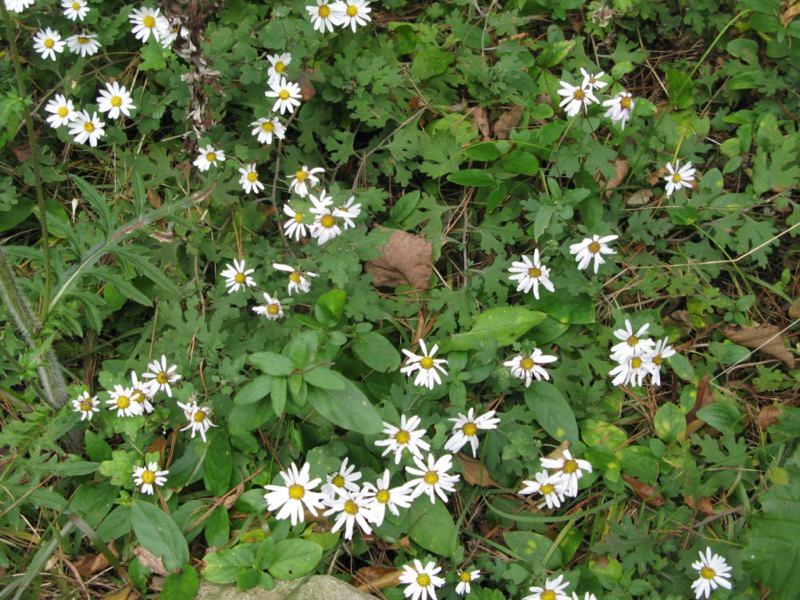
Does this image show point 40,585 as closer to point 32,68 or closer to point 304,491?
point 304,491

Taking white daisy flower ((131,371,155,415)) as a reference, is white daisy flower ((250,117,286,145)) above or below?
above

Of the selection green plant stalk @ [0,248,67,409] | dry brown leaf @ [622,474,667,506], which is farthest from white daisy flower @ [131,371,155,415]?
dry brown leaf @ [622,474,667,506]

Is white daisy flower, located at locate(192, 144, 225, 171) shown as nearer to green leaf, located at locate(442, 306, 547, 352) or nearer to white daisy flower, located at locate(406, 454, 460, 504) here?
green leaf, located at locate(442, 306, 547, 352)

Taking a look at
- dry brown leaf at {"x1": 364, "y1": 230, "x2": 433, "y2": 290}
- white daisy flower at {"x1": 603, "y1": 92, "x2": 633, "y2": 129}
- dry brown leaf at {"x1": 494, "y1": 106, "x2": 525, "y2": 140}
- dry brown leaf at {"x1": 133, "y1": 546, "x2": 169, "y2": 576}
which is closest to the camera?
dry brown leaf at {"x1": 133, "y1": 546, "x2": 169, "y2": 576}

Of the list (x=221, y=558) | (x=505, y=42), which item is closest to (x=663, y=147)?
(x=505, y=42)

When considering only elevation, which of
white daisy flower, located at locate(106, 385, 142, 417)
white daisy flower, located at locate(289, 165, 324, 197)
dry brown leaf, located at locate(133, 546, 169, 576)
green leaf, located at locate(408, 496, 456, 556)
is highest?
white daisy flower, located at locate(289, 165, 324, 197)

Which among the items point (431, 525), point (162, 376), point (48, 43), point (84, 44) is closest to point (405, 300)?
point (431, 525)

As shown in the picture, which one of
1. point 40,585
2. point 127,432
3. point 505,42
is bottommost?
point 40,585
